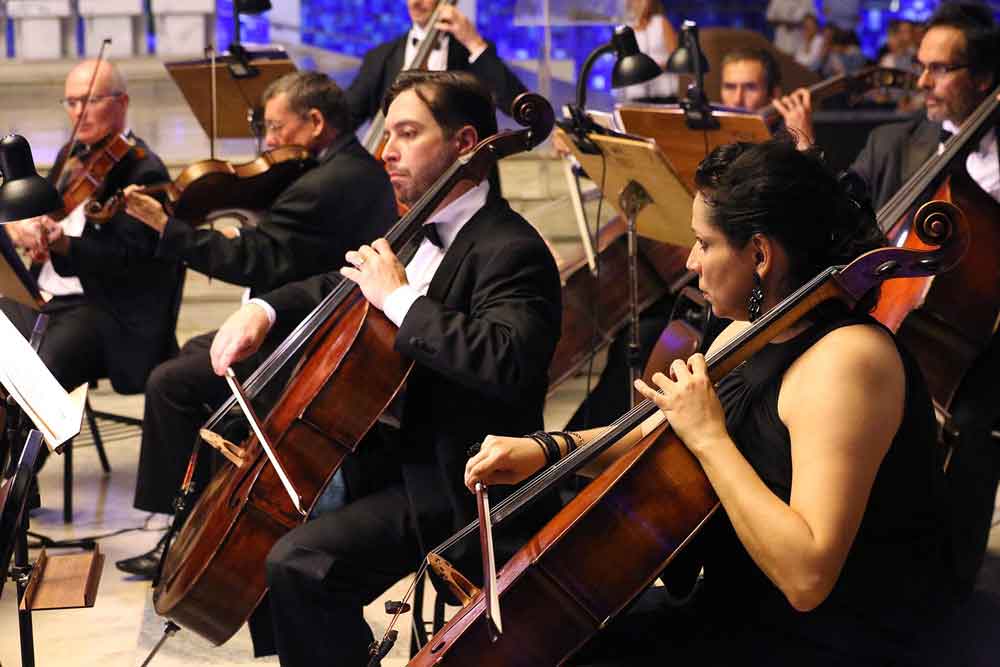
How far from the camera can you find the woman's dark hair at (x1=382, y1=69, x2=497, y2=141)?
8.30ft

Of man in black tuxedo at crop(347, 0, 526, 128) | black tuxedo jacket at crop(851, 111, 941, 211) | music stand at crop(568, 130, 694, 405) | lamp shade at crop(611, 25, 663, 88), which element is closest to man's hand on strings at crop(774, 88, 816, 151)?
black tuxedo jacket at crop(851, 111, 941, 211)

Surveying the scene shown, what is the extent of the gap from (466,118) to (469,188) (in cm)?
15

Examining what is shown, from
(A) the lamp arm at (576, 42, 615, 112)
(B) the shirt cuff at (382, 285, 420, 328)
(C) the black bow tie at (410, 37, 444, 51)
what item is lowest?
(B) the shirt cuff at (382, 285, 420, 328)

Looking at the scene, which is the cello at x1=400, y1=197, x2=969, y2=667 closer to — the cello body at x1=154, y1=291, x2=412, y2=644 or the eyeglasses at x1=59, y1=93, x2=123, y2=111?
the cello body at x1=154, y1=291, x2=412, y2=644

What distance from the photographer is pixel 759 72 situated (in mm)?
4305

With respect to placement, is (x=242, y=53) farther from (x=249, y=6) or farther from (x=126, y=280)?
(x=126, y=280)

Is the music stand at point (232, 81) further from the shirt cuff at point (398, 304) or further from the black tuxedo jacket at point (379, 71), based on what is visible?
the shirt cuff at point (398, 304)

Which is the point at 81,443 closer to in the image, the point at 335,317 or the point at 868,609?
the point at 335,317

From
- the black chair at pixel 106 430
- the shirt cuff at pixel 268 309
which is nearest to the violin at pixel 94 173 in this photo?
the black chair at pixel 106 430

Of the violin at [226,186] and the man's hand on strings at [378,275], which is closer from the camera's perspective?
the man's hand on strings at [378,275]

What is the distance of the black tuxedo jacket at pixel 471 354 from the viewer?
228 centimetres

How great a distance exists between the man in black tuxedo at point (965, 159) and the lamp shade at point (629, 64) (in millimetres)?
658

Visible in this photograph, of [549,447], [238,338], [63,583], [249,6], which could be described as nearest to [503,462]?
[549,447]

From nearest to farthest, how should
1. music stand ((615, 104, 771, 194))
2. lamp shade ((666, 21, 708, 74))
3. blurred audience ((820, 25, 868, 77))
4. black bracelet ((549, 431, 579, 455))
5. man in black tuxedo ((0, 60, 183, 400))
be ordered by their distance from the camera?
black bracelet ((549, 431, 579, 455)) → music stand ((615, 104, 771, 194)) → lamp shade ((666, 21, 708, 74)) → man in black tuxedo ((0, 60, 183, 400)) → blurred audience ((820, 25, 868, 77))
